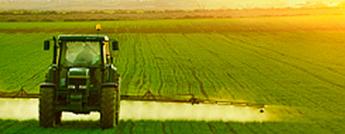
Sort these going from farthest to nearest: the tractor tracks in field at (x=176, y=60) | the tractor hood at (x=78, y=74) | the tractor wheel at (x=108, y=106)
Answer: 1. the tractor tracks in field at (x=176, y=60)
2. the tractor hood at (x=78, y=74)
3. the tractor wheel at (x=108, y=106)

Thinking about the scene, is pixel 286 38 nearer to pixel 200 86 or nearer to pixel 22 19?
pixel 200 86

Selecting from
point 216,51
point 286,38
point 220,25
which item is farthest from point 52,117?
point 220,25

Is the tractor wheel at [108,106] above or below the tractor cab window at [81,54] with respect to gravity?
below

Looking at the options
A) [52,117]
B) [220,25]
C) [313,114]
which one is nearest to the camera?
[52,117]

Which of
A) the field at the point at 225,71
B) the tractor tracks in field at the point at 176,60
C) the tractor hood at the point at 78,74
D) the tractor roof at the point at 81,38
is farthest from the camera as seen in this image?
the tractor tracks in field at the point at 176,60

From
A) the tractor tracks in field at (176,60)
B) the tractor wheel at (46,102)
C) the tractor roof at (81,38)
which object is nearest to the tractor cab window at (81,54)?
the tractor roof at (81,38)

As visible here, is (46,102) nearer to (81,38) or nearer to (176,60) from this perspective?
(81,38)

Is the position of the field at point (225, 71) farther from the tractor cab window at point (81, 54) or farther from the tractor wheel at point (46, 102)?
the tractor cab window at point (81, 54)

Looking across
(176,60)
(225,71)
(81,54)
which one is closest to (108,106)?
(81,54)
